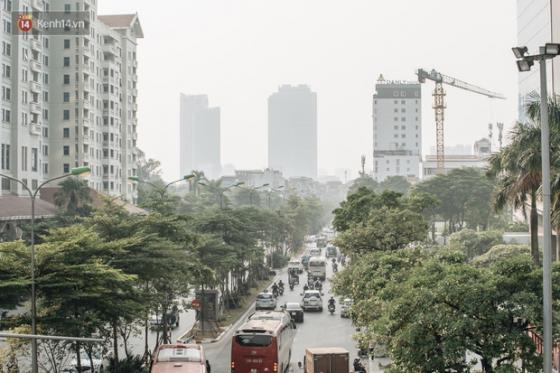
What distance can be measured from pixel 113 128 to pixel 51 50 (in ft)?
45.8

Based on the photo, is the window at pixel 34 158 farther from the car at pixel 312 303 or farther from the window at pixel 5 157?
the car at pixel 312 303

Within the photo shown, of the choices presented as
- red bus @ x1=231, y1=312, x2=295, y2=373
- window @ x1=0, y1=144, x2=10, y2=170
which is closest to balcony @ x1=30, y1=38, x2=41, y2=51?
window @ x1=0, y1=144, x2=10, y2=170

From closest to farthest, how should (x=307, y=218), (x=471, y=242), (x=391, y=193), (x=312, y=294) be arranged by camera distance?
(x=391, y=193) → (x=312, y=294) → (x=471, y=242) → (x=307, y=218)

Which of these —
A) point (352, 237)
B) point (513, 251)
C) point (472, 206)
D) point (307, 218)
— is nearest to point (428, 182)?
point (472, 206)

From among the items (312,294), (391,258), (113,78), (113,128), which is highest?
(113,78)

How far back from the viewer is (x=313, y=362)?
2834cm

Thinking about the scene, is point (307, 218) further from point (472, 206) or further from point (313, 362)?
point (313, 362)

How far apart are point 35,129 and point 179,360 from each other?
196ft

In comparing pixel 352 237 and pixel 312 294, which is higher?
pixel 352 237

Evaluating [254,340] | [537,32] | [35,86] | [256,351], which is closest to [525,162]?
[254,340]

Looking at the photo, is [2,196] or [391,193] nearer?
[391,193]

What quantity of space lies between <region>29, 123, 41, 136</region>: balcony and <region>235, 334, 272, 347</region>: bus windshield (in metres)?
56.8

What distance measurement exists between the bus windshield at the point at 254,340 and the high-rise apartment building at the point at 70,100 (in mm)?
50530

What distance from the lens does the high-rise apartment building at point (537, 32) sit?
47812mm
